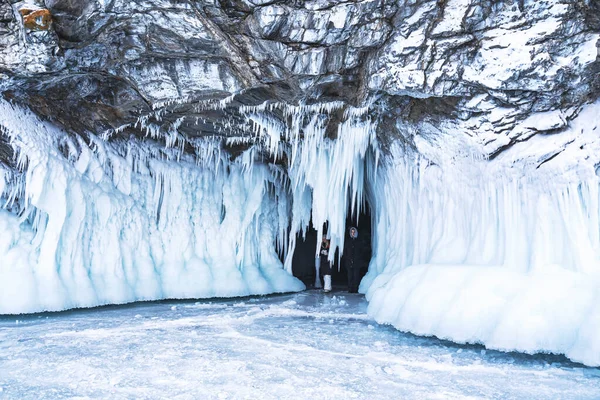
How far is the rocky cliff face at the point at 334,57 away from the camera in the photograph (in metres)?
5.71

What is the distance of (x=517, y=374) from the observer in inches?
183

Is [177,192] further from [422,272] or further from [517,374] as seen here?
[517,374]

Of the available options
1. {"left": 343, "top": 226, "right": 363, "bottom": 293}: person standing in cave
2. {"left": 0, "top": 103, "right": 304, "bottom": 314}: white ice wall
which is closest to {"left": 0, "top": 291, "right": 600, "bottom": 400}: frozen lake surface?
{"left": 0, "top": 103, "right": 304, "bottom": 314}: white ice wall

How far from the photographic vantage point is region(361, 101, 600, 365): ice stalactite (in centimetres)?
512

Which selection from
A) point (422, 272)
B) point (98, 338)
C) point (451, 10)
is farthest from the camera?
point (422, 272)

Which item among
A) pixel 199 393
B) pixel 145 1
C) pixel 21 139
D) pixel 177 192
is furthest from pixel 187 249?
pixel 199 393

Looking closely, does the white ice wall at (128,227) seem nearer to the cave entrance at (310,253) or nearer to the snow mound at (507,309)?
the cave entrance at (310,253)

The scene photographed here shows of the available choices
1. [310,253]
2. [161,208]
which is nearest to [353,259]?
[310,253]

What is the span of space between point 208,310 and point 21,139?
418cm

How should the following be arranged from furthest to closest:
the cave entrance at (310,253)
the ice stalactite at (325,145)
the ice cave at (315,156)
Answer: the cave entrance at (310,253)
the ice stalactite at (325,145)
the ice cave at (315,156)

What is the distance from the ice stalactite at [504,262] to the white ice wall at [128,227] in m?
4.08

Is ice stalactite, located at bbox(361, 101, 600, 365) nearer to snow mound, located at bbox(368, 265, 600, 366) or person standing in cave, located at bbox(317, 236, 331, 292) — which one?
snow mound, located at bbox(368, 265, 600, 366)

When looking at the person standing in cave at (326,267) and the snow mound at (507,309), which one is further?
the person standing in cave at (326,267)

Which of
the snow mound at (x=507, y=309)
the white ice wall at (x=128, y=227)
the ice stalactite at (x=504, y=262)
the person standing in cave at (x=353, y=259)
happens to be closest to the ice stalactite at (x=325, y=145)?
the ice stalactite at (x=504, y=262)
